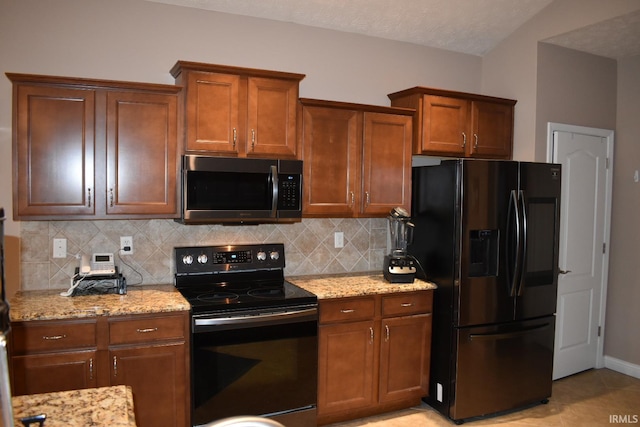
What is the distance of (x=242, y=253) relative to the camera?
130 inches

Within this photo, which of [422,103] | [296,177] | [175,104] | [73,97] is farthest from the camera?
[422,103]

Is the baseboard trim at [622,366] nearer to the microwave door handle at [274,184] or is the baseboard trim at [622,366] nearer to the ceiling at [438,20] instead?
the ceiling at [438,20]

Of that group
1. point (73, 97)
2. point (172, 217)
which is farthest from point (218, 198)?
point (73, 97)

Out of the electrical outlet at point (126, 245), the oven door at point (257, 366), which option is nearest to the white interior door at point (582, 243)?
the oven door at point (257, 366)

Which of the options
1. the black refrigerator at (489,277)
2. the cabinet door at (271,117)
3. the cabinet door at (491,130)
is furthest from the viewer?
the cabinet door at (491,130)

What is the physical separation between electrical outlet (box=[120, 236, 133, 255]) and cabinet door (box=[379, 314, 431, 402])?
1.74 metres

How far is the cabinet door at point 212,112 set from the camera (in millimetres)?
2887

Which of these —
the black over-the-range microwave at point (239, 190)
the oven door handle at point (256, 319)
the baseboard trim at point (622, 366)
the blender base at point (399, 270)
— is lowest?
the baseboard trim at point (622, 366)

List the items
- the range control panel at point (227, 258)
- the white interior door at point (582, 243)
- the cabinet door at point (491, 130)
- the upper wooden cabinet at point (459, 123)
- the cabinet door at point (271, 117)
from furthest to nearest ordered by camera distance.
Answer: the white interior door at point (582, 243), the cabinet door at point (491, 130), the upper wooden cabinet at point (459, 123), the range control panel at point (227, 258), the cabinet door at point (271, 117)

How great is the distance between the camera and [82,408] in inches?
51.0

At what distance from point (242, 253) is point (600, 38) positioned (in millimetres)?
3232

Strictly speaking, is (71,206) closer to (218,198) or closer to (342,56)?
(218,198)

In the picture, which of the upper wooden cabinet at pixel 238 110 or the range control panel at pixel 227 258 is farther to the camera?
the range control panel at pixel 227 258

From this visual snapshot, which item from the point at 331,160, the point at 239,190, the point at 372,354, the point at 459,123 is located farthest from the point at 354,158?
the point at 372,354
